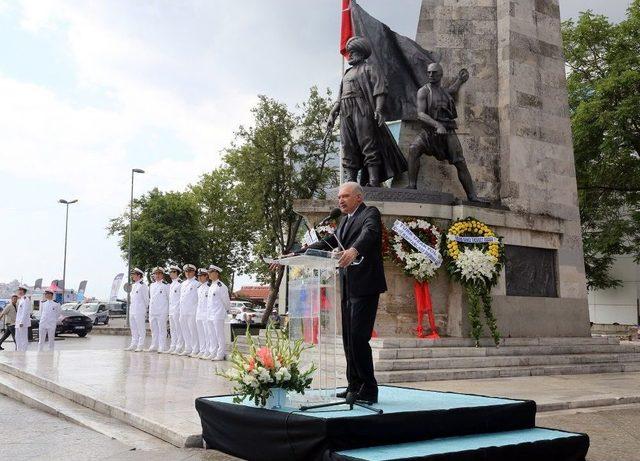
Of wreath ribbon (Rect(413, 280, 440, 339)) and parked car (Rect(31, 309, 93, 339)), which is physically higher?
wreath ribbon (Rect(413, 280, 440, 339))

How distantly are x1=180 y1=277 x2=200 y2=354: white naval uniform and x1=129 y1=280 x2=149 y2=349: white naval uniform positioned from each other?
1.71 metres

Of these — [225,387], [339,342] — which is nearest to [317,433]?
[225,387]

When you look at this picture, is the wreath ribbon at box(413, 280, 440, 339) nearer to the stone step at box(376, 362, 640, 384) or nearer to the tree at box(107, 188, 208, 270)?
the stone step at box(376, 362, 640, 384)

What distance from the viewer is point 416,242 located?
1247 cm

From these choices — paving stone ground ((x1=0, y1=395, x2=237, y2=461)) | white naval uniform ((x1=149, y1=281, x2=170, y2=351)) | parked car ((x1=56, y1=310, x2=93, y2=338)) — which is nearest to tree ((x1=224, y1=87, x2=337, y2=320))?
parked car ((x1=56, y1=310, x2=93, y2=338))

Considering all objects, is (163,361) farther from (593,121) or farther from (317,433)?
(593,121)

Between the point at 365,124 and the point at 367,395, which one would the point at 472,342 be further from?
the point at 367,395

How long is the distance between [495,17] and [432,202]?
543cm

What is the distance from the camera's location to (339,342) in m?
11.2

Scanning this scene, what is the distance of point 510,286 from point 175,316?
27.2 feet

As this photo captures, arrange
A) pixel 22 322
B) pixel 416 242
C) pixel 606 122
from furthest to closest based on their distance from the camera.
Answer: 1. pixel 606 122
2. pixel 22 322
3. pixel 416 242

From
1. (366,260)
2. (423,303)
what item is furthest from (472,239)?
(366,260)

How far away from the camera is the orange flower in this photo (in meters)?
5.76

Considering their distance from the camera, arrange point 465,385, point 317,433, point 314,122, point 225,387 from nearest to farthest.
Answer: point 317,433, point 225,387, point 465,385, point 314,122
